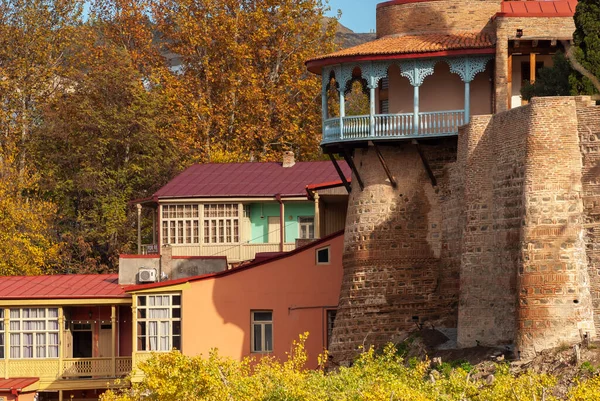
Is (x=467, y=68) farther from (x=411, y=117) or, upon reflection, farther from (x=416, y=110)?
(x=411, y=117)

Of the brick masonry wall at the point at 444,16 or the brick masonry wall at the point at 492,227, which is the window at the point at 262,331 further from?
the brick masonry wall at the point at 492,227

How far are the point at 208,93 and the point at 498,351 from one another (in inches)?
1524

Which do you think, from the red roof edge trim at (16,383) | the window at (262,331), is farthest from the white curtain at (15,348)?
the window at (262,331)

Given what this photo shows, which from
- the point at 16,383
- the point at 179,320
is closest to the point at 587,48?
the point at 179,320

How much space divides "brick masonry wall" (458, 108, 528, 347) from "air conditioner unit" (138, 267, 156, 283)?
46.8 feet

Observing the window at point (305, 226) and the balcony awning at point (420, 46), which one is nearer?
the balcony awning at point (420, 46)

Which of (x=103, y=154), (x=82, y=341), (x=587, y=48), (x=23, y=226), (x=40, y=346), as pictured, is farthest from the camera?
(x=103, y=154)

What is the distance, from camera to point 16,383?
5941cm

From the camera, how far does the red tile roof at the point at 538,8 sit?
5153 centimetres

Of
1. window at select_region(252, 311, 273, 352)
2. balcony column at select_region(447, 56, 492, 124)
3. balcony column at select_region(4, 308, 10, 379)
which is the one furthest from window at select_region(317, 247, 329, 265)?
balcony column at select_region(4, 308, 10, 379)

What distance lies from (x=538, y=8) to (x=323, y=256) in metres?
9.79

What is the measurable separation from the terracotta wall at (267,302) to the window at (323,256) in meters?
0.12

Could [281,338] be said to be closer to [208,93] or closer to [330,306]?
[330,306]

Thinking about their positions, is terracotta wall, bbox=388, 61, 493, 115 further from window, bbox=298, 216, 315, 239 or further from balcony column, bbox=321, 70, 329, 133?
window, bbox=298, 216, 315, 239
